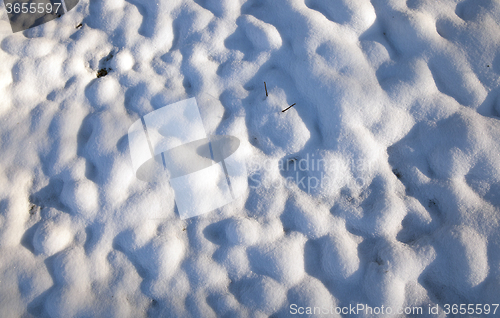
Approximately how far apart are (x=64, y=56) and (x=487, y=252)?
1646 millimetres

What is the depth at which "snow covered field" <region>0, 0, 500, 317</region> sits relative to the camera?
0.93 metres

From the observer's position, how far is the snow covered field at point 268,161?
0.93 meters

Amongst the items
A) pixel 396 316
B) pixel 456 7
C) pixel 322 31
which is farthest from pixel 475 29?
pixel 396 316

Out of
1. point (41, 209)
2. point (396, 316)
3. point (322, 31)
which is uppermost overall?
point (322, 31)

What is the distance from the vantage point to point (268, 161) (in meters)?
1.04

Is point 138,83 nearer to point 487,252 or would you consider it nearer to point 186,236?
point 186,236

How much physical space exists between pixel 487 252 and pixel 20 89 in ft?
5.62

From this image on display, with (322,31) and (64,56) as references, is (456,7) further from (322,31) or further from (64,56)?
(64,56)

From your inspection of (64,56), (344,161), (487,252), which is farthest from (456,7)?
(64,56)

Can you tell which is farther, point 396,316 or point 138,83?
point 138,83

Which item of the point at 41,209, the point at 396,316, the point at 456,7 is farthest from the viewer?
the point at 456,7

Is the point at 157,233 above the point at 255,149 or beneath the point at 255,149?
beneath

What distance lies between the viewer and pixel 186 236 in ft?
3.24

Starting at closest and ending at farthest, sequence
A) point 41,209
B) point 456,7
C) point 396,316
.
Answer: point 396,316 → point 41,209 → point 456,7
